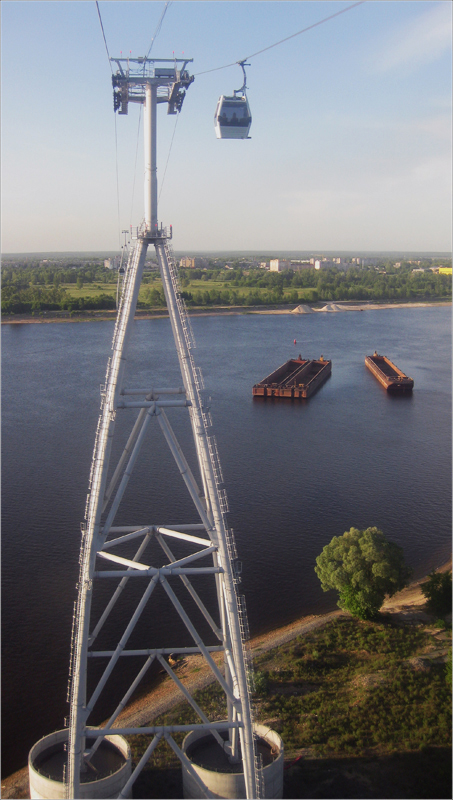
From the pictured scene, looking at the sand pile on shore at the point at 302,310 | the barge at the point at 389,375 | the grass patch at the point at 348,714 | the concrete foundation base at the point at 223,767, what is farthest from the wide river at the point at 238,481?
the sand pile on shore at the point at 302,310

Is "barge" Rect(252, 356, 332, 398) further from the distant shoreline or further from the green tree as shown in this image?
the distant shoreline

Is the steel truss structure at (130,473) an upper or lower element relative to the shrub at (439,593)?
upper

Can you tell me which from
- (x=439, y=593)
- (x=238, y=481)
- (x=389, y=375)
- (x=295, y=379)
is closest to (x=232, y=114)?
(x=439, y=593)

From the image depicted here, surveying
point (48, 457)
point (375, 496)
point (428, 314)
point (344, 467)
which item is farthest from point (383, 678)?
point (428, 314)

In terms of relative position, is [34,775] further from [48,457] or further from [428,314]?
[428,314]

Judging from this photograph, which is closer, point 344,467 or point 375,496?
point 375,496

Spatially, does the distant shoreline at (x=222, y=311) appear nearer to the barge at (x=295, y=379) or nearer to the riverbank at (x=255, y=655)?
the barge at (x=295, y=379)

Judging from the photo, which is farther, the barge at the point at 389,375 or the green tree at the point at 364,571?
the barge at the point at 389,375
